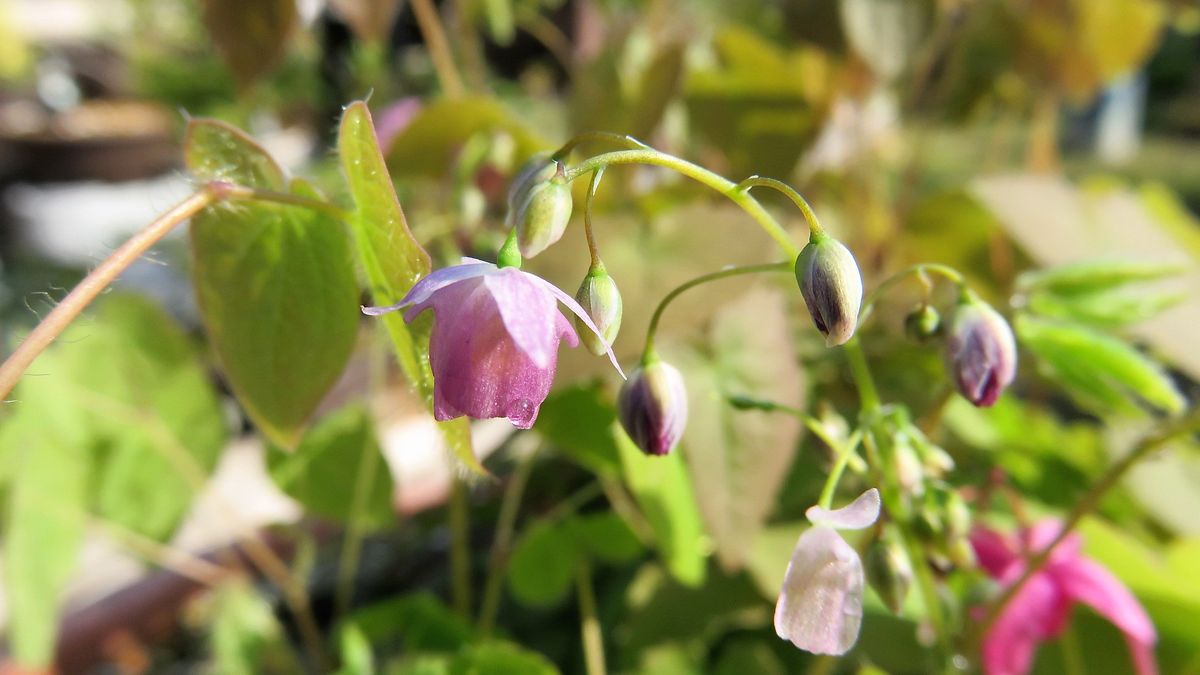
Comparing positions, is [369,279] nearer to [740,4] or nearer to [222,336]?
[222,336]

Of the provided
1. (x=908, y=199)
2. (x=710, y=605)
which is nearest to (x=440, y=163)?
(x=710, y=605)

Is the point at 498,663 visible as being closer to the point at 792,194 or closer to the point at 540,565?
the point at 540,565

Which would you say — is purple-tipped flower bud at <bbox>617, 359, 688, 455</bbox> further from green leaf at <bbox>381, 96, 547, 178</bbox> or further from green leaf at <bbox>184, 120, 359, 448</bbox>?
green leaf at <bbox>381, 96, 547, 178</bbox>

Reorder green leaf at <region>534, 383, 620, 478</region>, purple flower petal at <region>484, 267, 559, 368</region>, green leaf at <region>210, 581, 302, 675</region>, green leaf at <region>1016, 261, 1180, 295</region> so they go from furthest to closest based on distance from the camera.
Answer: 1. green leaf at <region>210, 581, 302, 675</region>
2. green leaf at <region>534, 383, 620, 478</region>
3. green leaf at <region>1016, 261, 1180, 295</region>
4. purple flower petal at <region>484, 267, 559, 368</region>

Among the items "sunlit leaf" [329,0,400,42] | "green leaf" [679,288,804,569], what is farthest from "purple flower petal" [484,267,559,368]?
"sunlit leaf" [329,0,400,42]

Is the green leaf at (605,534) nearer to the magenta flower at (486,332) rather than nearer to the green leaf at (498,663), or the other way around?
the green leaf at (498,663)

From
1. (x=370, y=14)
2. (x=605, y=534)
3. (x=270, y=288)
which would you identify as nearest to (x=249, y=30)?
(x=370, y=14)

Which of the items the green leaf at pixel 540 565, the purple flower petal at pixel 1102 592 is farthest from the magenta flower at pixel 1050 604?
the green leaf at pixel 540 565
